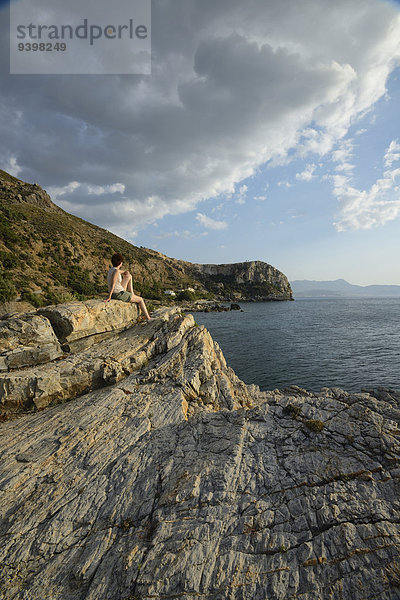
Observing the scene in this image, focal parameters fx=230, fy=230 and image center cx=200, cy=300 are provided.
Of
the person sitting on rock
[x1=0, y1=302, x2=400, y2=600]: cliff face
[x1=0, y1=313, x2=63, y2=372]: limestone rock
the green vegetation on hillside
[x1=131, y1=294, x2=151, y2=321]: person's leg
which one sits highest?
the green vegetation on hillside

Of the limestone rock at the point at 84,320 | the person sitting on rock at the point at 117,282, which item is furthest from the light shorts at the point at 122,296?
the limestone rock at the point at 84,320

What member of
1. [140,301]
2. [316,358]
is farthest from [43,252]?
[316,358]

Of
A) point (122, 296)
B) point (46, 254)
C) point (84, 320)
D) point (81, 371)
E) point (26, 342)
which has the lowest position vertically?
point (81, 371)

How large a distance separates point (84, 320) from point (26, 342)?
10.6 feet

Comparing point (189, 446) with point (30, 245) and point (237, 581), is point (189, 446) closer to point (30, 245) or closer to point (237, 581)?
point (237, 581)

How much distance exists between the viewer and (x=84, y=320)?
591 inches

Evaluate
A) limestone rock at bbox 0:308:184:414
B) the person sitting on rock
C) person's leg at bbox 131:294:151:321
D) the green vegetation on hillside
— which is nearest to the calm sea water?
limestone rock at bbox 0:308:184:414

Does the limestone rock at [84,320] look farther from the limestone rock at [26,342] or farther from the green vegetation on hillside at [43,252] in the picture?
the green vegetation on hillside at [43,252]

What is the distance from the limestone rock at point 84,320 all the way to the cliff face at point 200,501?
354cm

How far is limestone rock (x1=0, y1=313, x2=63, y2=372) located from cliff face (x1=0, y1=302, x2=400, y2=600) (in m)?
1.08

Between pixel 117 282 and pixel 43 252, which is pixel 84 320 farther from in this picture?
pixel 43 252

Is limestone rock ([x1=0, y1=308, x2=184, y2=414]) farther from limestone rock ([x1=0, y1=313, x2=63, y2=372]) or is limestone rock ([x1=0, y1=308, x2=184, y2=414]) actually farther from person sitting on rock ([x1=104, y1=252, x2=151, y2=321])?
person sitting on rock ([x1=104, y1=252, x2=151, y2=321])

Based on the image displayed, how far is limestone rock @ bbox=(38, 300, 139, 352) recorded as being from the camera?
14148 millimetres

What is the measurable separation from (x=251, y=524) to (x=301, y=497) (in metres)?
1.60
